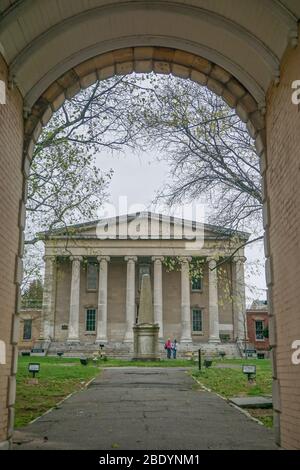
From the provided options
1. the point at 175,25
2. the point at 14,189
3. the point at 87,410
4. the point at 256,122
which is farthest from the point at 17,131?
the point at 87,410

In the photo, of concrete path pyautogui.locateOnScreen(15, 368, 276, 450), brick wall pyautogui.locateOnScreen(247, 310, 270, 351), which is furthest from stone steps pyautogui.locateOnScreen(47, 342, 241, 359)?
concrete path pyautogui.locateOnScreen(15, 368, 276, 450)

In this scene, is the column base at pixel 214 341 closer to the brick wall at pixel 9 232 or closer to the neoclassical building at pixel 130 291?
the neoclassical building at pixel 130 291

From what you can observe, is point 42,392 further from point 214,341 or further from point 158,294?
point 214,341

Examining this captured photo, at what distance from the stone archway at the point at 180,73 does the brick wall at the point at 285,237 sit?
14 mm

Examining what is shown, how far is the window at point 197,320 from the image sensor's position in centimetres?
6556

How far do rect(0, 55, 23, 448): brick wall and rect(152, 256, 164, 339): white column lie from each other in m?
A: 55.5

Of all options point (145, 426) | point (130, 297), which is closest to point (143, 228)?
point (130, 297)

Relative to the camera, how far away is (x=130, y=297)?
209 feet

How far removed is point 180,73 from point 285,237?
3.59 metres

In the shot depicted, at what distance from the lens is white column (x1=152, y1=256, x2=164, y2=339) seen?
62.5 meters

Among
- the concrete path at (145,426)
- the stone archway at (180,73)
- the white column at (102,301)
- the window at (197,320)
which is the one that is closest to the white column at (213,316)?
the window at (197,320)

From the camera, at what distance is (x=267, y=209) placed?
754 centimetres

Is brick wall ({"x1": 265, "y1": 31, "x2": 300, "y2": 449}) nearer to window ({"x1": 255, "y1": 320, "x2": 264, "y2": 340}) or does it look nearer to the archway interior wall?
the archway interior wall

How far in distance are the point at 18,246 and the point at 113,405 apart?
21.2ft
